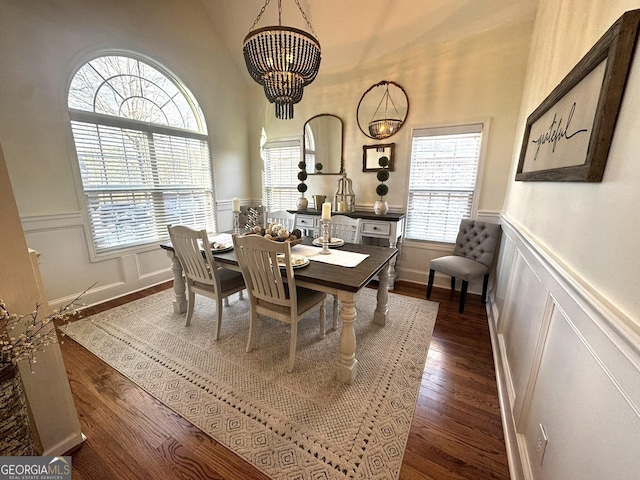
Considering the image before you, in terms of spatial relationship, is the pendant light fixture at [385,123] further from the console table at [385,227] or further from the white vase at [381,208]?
the console table at [385,227]

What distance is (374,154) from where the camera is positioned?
3.46m

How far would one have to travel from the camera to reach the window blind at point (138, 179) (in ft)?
8.91

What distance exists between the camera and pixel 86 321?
2.46m

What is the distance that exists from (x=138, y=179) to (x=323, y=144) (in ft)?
8.00

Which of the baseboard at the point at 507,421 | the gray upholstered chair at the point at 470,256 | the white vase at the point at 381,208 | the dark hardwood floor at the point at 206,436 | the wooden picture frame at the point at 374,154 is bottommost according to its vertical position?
the dark hardwood floor at the point at 206,436

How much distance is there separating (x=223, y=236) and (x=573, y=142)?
2724mm

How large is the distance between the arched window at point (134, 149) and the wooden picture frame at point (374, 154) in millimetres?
2324

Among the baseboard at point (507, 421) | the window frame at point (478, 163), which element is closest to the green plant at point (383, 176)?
the window frame at point (478, 163)

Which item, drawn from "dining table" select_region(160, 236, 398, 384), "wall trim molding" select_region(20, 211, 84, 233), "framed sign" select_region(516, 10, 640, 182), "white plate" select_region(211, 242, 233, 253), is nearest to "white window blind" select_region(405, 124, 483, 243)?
"dining table" select_region(160, 236, 398, 384)

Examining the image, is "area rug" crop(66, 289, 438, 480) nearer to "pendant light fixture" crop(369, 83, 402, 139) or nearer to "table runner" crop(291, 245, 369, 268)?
"table runner" crop(291, 245, 369, 268)

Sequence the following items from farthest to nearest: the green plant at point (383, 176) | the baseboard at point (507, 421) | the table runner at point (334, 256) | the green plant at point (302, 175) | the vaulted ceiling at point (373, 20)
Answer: the green plant at point (302, 175) → the green plant at point (383, 176) → the vaulted ceiling at point (373, 20) → the table runner at point (334, 256) → the baseboard at point (507, 421)

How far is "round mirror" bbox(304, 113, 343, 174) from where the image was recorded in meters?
3.67

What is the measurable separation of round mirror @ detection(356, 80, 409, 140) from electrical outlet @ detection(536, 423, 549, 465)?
3053mm

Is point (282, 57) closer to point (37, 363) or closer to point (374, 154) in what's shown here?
point (374, 154)
